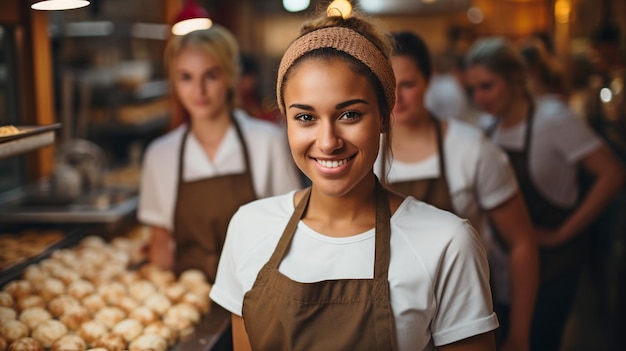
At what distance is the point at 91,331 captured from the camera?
6.72 ft

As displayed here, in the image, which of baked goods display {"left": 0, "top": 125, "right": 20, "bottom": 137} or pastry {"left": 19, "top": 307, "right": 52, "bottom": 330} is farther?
pastry {"left": 19, "top": 307, "right": 52, "bottom": 330}

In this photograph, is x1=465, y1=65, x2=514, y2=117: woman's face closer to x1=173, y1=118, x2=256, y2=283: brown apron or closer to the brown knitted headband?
x1=173, y1=118, x2=256, y2=283: brown apron

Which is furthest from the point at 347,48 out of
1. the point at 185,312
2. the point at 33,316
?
the point at 33,316

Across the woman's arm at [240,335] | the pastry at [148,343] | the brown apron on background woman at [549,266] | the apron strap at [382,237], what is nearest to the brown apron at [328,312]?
the apron strap at [382,237]

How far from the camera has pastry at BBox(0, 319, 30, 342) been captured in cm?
190

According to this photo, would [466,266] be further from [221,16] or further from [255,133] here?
[221,16]

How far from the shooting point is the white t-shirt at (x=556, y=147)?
319 cm

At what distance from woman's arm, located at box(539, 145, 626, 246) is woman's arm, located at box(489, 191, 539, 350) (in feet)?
2.72

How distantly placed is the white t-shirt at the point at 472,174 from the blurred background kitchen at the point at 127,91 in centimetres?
55

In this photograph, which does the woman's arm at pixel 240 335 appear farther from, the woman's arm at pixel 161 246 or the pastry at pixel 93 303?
the woman's arm at pixel 161 246

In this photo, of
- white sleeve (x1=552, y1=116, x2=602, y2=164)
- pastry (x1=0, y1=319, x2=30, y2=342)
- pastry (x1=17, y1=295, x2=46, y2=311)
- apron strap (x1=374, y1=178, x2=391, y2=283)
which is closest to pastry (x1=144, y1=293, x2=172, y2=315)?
pastry (x1=17, y1=295, x2=46, y2=311)

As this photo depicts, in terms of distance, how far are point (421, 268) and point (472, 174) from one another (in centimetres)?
88

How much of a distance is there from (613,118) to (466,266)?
13.1 ft

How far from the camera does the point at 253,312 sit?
1.68 metres
